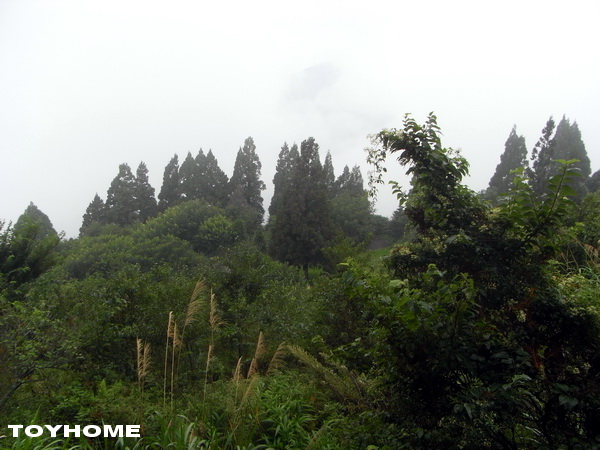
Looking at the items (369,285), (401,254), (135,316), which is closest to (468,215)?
(401,254)

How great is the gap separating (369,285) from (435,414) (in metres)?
0.77

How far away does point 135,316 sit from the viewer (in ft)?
23.2

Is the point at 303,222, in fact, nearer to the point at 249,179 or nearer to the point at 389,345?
the point at 249,179

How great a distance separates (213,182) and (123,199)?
873 cm

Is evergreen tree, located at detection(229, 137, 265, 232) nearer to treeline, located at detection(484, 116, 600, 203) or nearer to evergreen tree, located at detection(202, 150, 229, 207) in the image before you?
evergreen tree, located at detection(202, 150, 229, 207)

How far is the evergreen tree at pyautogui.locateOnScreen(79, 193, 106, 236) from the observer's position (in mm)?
42531

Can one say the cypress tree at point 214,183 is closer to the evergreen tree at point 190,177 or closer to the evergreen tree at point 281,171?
the evergreen tree at point 190,177

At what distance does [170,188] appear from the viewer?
44.0 meters

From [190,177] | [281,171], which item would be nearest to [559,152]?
[281,171]

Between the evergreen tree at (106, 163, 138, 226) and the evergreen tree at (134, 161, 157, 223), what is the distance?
1.27 feet

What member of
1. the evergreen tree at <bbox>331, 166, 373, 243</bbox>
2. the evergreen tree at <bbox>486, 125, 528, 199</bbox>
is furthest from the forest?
the evergreen tree at <bbox>486, 125, 528, 199</bbox>

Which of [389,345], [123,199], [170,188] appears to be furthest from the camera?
[170,188]

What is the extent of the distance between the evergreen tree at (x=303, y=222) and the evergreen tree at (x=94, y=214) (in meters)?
21.9

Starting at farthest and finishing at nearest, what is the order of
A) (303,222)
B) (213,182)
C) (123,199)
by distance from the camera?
(213,182), (123,199), (303,222)
